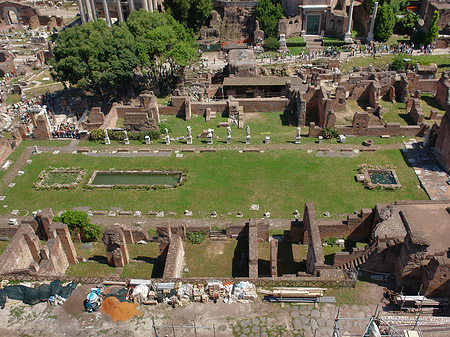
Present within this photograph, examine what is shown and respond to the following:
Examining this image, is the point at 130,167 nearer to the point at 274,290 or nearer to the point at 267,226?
the point at 267,226

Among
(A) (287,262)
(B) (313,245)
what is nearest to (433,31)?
(A) (287,262)

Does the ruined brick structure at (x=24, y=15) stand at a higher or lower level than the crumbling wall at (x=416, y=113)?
higher

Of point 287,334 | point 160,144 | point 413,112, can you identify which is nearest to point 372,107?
point 413,112

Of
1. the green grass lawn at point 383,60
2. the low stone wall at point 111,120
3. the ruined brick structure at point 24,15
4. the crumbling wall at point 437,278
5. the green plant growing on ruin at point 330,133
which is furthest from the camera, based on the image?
the ruined brick structure at point 24,15

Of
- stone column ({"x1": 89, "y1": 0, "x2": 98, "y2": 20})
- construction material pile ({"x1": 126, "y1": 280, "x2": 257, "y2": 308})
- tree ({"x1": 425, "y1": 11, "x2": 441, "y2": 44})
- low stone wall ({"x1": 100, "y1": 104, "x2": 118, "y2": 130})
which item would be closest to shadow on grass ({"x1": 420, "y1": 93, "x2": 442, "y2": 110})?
tree ({"x1": 425, "y1": 11, "x2": 441, "y2": 44})

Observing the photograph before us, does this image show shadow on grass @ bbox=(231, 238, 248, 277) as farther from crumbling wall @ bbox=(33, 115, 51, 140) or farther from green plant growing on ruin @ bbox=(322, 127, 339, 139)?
crumbling wall @ bbox=(33, 115, 51, 140)

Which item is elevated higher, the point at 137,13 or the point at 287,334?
the point at 137,13

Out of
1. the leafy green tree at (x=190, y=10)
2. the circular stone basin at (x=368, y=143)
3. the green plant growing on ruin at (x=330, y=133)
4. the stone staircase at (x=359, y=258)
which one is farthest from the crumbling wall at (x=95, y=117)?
the leafy green tree at (x=190, y=10)

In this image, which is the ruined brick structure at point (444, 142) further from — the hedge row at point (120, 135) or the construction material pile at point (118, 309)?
the construction material pile at point (118, 309)
